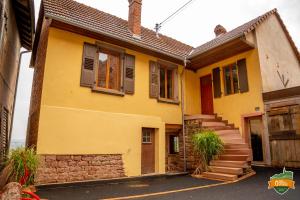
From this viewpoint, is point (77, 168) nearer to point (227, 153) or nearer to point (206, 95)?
point (227, 153)

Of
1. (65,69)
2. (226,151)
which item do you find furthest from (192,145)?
(65,69)

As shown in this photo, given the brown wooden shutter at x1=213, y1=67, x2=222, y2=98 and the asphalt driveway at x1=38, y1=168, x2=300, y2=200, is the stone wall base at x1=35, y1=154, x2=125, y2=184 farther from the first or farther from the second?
the brown wooden shutter at x1=213, y1=67, x2=222, y2=98

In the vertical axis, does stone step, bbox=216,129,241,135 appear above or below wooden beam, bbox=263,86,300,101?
below

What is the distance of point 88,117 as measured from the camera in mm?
8156

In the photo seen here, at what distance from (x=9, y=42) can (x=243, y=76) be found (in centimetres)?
1004

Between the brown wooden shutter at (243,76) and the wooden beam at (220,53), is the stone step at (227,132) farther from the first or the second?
the wooden beam at (220,53)

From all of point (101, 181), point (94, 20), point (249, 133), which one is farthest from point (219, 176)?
point (94, 20)

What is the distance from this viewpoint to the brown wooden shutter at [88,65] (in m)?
8.48

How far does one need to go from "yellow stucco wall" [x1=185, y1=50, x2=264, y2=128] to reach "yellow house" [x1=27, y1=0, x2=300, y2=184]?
5 centimetres

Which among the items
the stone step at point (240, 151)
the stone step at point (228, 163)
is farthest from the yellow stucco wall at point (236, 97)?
the stone step at point (228, 163)

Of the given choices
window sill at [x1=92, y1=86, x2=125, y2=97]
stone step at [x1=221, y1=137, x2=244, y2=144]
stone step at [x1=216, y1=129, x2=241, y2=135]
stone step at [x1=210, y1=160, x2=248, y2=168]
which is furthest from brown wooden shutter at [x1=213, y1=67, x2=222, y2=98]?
window sill at [x1=92, y1=86, x2=125, y2=97]

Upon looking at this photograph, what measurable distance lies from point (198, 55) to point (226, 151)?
16.6ft

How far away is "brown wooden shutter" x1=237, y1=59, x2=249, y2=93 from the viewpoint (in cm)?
1087

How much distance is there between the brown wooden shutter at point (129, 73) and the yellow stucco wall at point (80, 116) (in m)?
0.27
